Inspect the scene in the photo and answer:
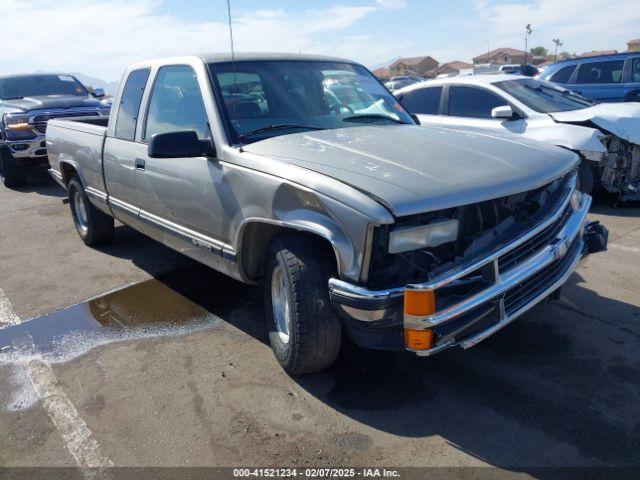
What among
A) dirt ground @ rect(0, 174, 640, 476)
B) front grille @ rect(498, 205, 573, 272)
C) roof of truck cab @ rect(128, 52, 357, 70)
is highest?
roof of truck cab @ rect(128, 52, 357, 70)

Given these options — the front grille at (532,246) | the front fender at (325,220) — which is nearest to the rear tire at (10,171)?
the front fender at (325,220)

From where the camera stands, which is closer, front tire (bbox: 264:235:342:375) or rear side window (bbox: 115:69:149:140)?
front tire (bbox: 264:235:342:375)

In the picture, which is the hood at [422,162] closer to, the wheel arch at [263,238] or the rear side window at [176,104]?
the wheel arch at [263,238]

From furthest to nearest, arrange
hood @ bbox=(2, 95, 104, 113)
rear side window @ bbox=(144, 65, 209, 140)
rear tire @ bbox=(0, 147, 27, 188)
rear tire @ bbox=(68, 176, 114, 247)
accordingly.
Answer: rear tire @ bbox=(0, 147, 27, 188) < hood @ bbox=(2, 95, 104, 113) < rear tire @ bbox=(68, 176, 114, 247) < rear side window @ bbox=(144, 65, 209, 140)

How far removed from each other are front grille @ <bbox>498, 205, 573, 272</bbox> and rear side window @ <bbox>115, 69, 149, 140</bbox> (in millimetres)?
3157

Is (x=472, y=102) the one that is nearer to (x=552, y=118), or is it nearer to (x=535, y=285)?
(x=552, y=118)

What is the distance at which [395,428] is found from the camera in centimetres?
277

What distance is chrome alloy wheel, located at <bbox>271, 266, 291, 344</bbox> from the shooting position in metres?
3.23

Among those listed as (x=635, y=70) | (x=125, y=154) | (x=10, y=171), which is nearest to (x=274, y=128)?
(x=125, y=154)

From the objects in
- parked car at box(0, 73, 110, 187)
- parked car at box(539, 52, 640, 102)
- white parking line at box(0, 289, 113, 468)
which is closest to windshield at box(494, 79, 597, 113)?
parked car at box(539, 52, 640, 102)

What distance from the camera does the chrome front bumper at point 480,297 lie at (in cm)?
252

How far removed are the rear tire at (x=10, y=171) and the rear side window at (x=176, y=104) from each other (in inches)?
270

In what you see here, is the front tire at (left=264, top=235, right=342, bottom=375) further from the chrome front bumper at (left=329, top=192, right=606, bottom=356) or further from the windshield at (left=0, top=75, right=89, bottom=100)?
the windshield at (left=0, top=75, right=89, bottom=100)

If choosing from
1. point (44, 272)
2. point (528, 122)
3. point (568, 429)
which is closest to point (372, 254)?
point (568, 429)
